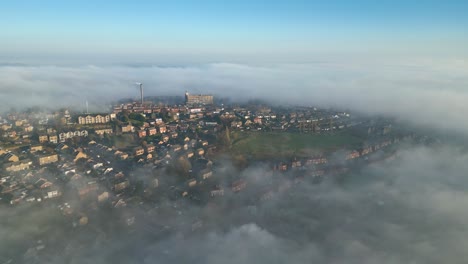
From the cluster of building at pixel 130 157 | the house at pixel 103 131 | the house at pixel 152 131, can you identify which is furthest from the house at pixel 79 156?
the house at pixel 152 131

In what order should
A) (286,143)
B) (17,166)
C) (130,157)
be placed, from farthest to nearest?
1. (286,143)
2. (130,157)
3. (17,166)

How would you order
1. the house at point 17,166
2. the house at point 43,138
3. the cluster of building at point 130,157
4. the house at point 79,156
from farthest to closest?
the house at point 43,138
the house at point 79,156
the house at point 17,166
the cluster of building at point 130,157

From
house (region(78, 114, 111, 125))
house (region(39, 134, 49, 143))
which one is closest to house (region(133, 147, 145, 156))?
house (region(39, 134, 49, 143))

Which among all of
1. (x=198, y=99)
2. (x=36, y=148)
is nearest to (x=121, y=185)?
(x=36, y=148)

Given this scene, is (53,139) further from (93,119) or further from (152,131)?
(152,131)

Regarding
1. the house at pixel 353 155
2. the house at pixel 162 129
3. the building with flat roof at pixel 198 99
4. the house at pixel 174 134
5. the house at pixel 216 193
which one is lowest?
the house at pixel 216 193

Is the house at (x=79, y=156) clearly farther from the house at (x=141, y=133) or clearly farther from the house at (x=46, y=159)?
the house at (x=141, y=133)

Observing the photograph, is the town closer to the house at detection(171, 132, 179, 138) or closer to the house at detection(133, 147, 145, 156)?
the house at detection(133, 147, 145, 156)
